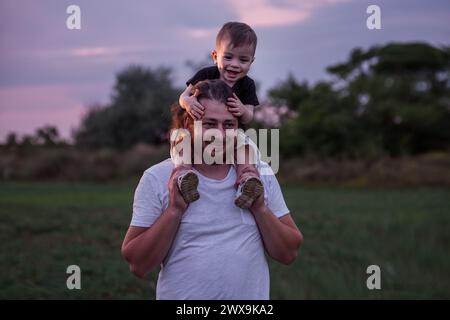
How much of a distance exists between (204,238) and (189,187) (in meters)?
0.22

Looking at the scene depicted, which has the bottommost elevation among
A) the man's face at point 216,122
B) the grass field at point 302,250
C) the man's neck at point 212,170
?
the grass field at point 302,250

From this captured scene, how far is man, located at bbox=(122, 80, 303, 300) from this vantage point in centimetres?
263

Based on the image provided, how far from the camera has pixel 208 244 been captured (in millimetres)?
2660

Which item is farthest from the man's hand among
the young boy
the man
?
the young boy

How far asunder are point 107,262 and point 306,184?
15.2 metres

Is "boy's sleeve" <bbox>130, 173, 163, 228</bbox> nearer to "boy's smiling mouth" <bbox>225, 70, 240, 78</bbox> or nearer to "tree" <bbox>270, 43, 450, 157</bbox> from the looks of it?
"boy's smiling mouth" <bbox>225, 70, 240, 78</bbox>

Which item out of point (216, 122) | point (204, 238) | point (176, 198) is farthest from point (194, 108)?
point (204, 238)

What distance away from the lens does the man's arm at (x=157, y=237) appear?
2588 mm

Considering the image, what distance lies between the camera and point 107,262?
8.27 metres

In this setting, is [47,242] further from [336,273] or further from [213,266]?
[213,266]

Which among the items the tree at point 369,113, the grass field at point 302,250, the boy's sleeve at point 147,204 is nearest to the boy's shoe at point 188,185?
the boy's sleeve at point 147,204

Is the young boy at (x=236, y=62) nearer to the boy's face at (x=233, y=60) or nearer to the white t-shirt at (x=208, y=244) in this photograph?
the boy's face at (x=233, y=60)

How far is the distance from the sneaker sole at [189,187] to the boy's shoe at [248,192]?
162mm

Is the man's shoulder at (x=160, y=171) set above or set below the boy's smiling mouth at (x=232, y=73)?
below
